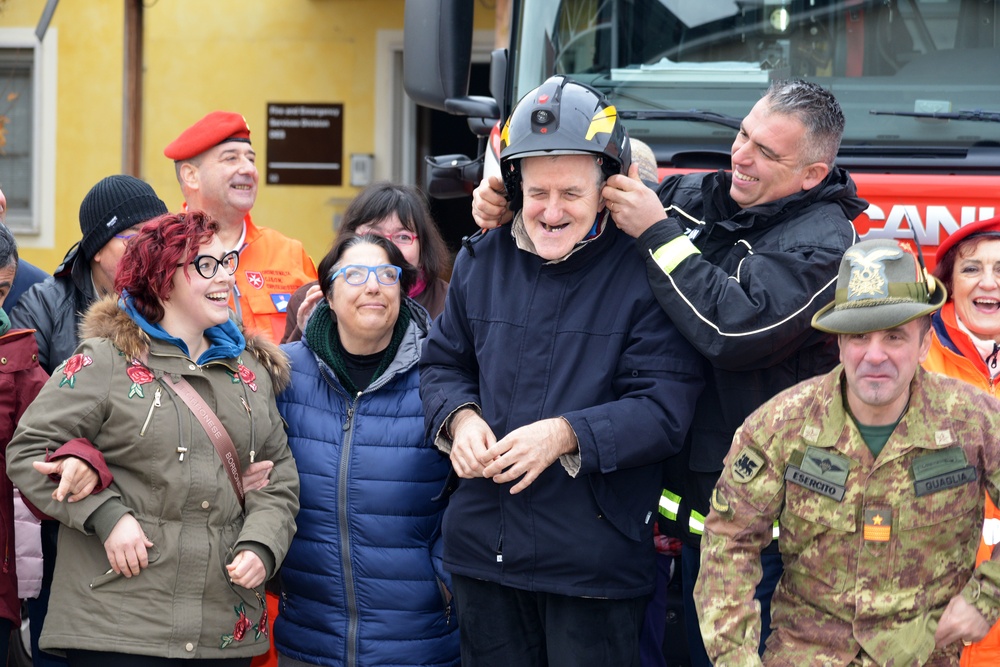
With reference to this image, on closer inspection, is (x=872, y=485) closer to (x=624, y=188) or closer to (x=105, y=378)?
(x=624, y=188)

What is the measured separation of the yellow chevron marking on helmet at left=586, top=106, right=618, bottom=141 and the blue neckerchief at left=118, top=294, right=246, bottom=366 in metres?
1.17

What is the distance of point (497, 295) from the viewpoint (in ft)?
10.8

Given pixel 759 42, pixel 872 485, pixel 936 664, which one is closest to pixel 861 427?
pixel 872 485

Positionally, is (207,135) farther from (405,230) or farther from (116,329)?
(116,329)

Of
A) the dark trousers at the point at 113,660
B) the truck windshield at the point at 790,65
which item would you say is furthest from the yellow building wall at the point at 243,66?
the dark trousers at the point at 113,660

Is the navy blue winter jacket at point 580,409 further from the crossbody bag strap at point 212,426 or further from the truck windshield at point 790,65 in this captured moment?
the truck windshield at point 790,65

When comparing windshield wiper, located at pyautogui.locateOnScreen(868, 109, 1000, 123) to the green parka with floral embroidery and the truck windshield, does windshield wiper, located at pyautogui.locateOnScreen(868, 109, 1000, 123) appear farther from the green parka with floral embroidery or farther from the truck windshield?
the green parka with floral embroidery

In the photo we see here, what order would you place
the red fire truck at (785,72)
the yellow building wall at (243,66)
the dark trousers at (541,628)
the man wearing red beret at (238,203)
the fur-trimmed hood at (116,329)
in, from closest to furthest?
1. the dark trousers at (541,628)
2. the fur-trimmed hood at (116,329)
3. the red fire truck at (785,72)
4. the man wearing red beret at (238,203)
5. the yellow building wall at (243,66)

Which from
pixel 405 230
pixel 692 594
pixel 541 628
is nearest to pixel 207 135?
pixel 405 230

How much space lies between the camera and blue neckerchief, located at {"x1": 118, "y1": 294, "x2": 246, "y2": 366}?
11.0 ft

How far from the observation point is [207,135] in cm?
485

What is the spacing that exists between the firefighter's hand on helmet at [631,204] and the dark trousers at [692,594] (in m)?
0.91

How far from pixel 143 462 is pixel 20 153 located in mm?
8016

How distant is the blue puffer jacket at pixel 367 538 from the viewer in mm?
3615
